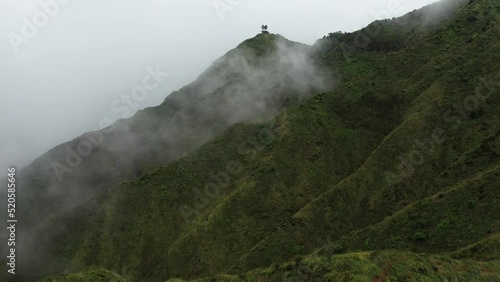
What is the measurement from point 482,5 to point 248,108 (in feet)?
198

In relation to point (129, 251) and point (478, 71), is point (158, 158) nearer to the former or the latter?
point (129, 251)

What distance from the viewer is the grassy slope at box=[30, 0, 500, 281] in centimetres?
6988

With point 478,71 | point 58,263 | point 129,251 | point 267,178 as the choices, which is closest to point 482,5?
point 478,71

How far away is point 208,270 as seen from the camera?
77.2 meters

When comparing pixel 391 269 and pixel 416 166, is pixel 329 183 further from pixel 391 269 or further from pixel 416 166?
pixel 391 269
